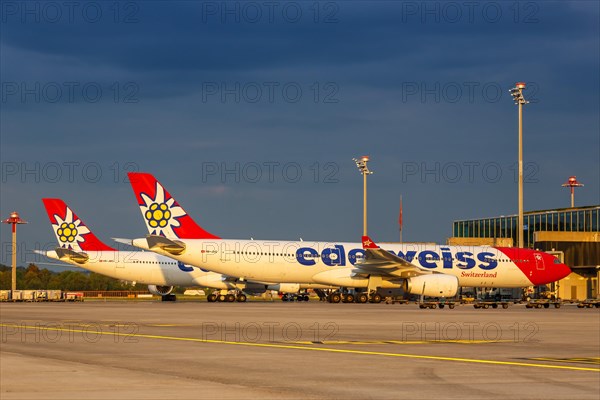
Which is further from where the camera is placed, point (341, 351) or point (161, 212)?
point (161, 212)

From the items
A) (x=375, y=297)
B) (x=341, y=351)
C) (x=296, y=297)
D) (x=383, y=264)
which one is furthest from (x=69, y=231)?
(x=341, y=351)

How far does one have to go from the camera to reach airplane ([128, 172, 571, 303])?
72875mm

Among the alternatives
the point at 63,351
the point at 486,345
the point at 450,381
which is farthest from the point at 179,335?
the point at 450,381

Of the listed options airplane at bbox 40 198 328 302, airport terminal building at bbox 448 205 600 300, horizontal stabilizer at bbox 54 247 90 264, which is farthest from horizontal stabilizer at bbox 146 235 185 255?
airport terminal building at bbox 448 205 600 300

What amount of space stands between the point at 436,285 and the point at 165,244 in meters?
20.9

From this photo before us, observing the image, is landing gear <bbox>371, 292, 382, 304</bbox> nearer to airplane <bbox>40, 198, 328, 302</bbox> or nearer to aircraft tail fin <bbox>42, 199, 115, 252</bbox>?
airplane <bbox>40, 198, 328, 302</bbox>

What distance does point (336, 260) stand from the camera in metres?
74.3

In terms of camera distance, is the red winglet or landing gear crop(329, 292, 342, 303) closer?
the red winglet

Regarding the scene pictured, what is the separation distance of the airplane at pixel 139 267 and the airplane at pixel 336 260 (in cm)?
728

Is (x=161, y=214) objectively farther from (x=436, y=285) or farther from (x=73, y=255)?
(x=436, y=285)

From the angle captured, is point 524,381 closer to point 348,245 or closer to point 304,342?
point 304,342

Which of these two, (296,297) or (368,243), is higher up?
(368,243)

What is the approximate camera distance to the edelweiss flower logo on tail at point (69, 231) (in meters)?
93.2

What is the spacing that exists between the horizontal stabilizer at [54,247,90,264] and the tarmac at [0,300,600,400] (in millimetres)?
54626
